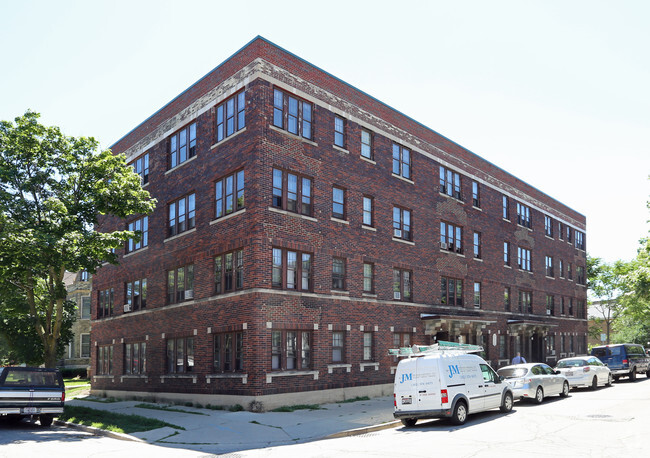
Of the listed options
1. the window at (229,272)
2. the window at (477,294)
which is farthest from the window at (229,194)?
the window at (477,294)

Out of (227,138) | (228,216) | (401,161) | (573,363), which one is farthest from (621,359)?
(227,138)

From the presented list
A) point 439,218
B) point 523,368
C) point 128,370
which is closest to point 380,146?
point 439,218

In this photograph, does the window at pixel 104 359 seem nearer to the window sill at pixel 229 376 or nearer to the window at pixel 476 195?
the window sill at pixel 229 376

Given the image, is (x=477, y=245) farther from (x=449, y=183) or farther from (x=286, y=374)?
(x=286, y=374)

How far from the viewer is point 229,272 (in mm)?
22609

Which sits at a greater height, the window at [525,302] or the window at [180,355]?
the window at [525,302]

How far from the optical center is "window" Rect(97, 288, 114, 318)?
3237cm

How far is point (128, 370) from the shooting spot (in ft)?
97.9

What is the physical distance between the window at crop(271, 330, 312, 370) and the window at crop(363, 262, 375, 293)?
14.4 ft

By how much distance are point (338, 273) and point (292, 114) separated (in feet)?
22.2

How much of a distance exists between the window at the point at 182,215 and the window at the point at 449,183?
13.7 metres

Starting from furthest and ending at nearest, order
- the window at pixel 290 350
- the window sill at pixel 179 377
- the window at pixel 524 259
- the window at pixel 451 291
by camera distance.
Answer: the window at pixel 524 259, the window at pixel 451 291, the window sill at pixel 179 377, the window at pixel 290 350

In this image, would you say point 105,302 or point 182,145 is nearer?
point 182,145

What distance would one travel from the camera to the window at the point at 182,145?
26.3 m
